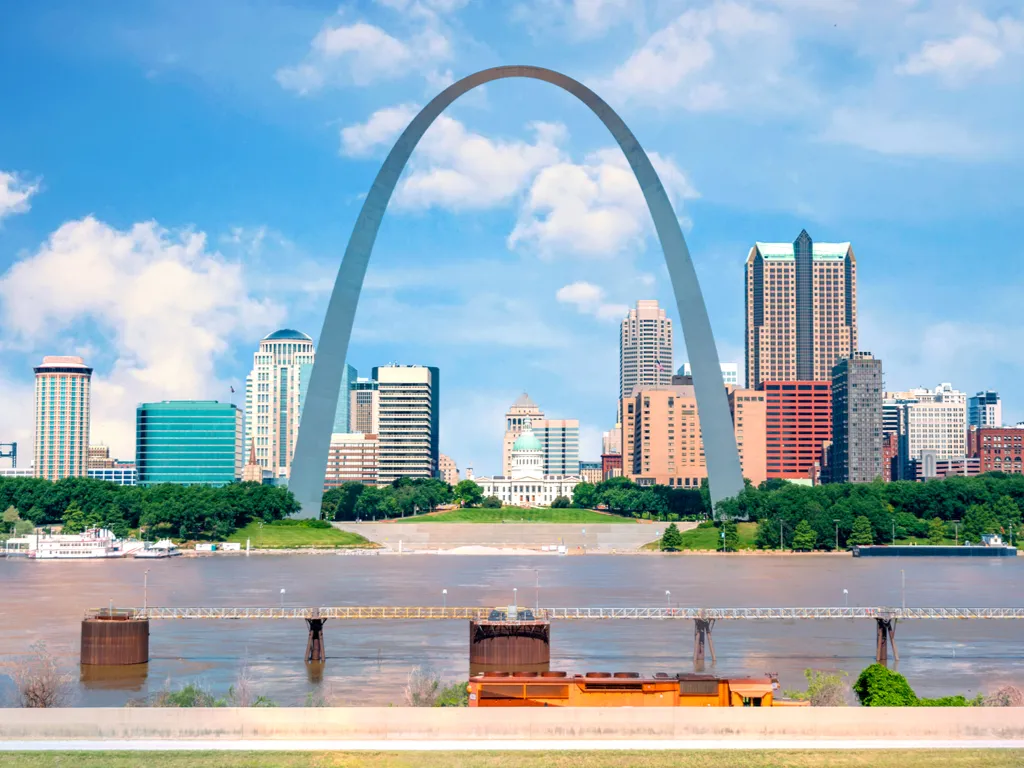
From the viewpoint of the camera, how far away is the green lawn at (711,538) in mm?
115438

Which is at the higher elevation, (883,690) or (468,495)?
(468,495)

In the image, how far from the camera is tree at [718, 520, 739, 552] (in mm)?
112562

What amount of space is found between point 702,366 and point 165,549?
46540mm

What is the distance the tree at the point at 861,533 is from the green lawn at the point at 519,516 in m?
36.9

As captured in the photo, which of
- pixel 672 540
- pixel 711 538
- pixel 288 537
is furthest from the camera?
pixel 672 540

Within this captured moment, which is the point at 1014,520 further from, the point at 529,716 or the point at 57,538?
the point at 529,716

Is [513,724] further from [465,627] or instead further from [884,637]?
[465,627]

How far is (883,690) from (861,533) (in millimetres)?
89249

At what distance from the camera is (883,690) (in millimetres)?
29438

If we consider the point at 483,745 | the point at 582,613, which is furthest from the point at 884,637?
the point at 483,745

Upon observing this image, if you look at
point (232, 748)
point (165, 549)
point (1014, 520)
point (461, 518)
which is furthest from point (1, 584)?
point (1014, 520)

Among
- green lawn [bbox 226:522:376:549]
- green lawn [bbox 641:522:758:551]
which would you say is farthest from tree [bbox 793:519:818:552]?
green lawn [bbox 226:522:376:549]

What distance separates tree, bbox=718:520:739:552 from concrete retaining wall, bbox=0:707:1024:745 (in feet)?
296

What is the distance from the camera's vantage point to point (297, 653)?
4450cm
